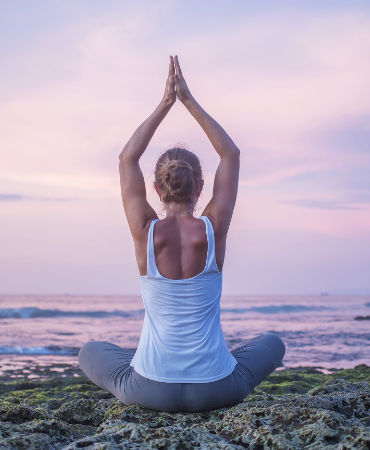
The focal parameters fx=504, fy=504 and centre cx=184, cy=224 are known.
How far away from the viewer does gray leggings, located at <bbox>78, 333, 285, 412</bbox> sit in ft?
9.94

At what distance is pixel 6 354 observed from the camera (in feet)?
44.7

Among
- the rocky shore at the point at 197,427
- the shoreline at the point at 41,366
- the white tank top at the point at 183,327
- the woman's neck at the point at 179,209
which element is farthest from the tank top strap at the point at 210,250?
the shoreline at the point at 41,366

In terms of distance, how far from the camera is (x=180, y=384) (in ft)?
9.98

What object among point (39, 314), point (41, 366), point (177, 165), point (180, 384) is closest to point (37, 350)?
point (41, 366)

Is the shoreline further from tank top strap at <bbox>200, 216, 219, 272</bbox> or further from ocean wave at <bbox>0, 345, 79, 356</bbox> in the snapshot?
tank top strap at <bbox>200, 216, 219, 272</bbox>

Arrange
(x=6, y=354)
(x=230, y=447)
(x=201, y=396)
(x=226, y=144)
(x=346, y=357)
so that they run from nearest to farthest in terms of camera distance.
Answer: (x=230, y=447)
(x=201, y=396)
(x=226, y=144)
(x=346, y=357)
(x=6, y=354)

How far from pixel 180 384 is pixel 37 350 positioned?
41.3 feet

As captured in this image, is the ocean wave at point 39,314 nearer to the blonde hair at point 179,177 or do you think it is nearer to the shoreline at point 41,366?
the shoreline at point 41,366

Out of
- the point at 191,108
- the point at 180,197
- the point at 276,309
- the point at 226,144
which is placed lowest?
the point at 276,309

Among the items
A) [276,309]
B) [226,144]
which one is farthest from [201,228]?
[276,309]

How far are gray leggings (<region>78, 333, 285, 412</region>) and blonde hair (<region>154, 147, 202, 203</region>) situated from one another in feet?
3.75

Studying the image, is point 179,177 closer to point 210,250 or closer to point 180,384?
point 210,250

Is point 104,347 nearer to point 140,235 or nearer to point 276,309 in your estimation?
point 140,235

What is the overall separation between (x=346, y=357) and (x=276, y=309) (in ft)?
106
